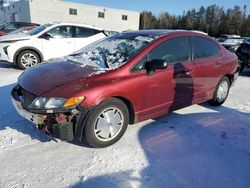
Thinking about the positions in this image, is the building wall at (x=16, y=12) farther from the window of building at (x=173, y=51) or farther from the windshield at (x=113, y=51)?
the window of building at (x=173, y=51)

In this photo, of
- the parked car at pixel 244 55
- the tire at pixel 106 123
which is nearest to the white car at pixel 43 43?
the tire at pixel 106 123

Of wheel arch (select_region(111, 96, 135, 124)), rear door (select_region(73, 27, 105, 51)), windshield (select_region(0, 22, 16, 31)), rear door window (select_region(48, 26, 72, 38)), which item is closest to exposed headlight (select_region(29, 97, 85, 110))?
wheel arch (select_region(111, 96, 135, 124))

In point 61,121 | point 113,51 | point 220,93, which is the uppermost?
A: point 113,51

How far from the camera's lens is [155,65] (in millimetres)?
3574

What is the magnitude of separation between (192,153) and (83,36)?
687 centimetres

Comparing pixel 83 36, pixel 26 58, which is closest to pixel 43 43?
pixel 26 58

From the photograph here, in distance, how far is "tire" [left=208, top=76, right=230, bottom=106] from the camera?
521 centimetres

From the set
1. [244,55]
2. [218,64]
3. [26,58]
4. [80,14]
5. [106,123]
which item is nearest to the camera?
[106,123]

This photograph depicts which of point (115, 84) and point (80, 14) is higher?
point (80, 14)

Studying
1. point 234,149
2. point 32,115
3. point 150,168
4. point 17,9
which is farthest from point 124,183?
point 17,9

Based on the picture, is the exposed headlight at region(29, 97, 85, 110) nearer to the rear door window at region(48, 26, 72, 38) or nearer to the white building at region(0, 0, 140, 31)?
the rear door window at region(48, 26, 72, 38)

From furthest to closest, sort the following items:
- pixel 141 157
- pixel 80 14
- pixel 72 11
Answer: pixel 80 14 < pixel 72 11 < pixel 141 157

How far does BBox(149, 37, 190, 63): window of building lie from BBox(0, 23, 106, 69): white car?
5.46m

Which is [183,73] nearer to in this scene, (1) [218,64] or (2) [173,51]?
(2) [173,51]
